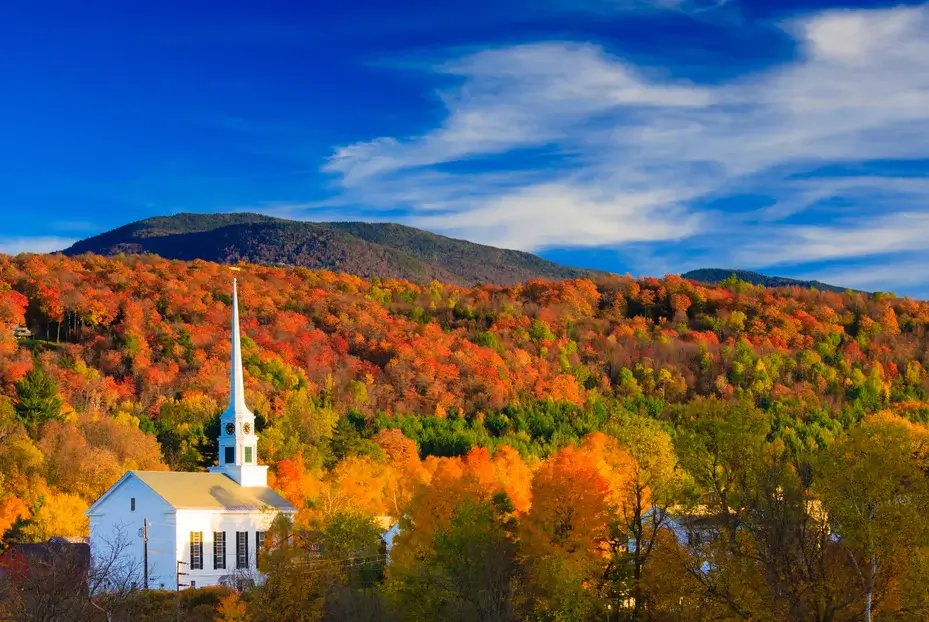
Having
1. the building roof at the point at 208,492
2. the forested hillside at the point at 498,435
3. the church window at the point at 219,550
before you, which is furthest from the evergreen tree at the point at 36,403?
the church window at the point at 219,550

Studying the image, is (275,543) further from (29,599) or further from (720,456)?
(720,456)

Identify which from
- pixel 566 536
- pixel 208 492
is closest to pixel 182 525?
pixel 208 492

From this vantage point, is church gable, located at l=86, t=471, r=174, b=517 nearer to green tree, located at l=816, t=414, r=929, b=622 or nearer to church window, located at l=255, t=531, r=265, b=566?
church window, located at l=255, t=531, r=265, b=566

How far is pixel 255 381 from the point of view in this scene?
12681 centimetres

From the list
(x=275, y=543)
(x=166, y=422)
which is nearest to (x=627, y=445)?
(x=275, y=543)

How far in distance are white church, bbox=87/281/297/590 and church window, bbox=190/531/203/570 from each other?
2 cm

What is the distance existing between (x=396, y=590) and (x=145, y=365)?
74510 millimetres

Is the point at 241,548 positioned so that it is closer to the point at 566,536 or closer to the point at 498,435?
the point at 566,536

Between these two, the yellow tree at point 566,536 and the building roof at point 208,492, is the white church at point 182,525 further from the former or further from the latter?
the yellow tree at point 566,536

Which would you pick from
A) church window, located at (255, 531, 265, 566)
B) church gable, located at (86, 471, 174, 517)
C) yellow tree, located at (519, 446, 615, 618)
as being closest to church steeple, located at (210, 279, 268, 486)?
church window, located at (255, 531, 265, 566)

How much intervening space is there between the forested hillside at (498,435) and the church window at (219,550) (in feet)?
17.1

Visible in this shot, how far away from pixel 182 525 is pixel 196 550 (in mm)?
1623

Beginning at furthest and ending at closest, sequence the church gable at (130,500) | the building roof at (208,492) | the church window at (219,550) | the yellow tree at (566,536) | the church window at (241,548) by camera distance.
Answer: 1. the church window at (241,548)
2. the church window at (219,550)
3. the building roof at (208,492)
4. the church gable at (130,500)
5. the yellow tree at (566,536)

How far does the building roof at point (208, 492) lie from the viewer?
6444cm
